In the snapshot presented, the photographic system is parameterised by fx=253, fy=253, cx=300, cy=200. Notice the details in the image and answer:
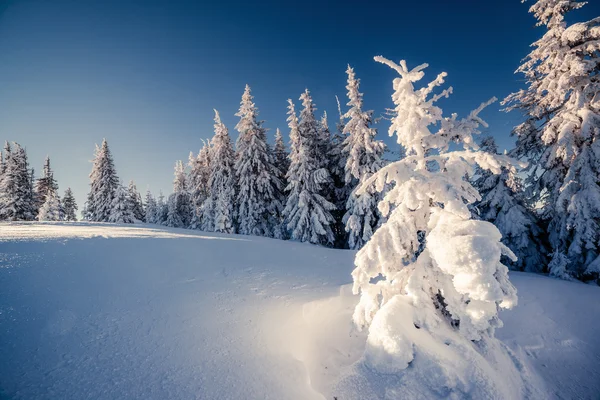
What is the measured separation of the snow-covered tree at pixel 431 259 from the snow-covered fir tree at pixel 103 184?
1526 inches

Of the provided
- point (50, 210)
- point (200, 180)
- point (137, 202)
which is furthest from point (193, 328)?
point (137, 202)

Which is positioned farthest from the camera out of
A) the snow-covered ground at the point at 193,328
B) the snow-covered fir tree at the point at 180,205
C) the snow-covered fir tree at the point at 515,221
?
the snow-covered fir tree at the point at 180,205

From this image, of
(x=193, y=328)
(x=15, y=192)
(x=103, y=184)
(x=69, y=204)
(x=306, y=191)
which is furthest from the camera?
(x=69, y=204)

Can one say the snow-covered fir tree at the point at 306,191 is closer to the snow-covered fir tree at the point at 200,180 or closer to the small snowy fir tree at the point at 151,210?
the snow-covered fir tree at the point at 200,180

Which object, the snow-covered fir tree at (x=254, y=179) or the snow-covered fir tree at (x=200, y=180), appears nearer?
the snow-covered fir tree at (x=254, y=179)

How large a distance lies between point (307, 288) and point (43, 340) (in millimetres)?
6294

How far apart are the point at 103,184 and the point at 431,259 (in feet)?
136

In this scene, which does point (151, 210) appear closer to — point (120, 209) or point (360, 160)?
point (120, 209)

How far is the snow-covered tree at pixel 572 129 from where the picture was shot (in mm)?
9797

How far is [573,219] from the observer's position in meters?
10.4

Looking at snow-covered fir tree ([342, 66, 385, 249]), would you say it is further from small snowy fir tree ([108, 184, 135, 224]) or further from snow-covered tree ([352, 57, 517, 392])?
small snowy fir tree ([108, 184, 135, 224])

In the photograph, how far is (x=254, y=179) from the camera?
23938 millimetres

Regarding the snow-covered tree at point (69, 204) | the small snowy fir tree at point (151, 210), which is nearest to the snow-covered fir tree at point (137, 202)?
the small snowy fir tree at point (151, 210)

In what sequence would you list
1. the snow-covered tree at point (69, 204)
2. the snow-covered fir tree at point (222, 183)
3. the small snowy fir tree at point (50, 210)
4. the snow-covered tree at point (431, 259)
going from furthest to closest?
1. the snow-covered tree at point (69, 204)
2. the small snowy fir tree at point (50, 210)
3. the snow-covered fir tree at point (222, 183)
4. the snow-covered tree at point (431, 259)
